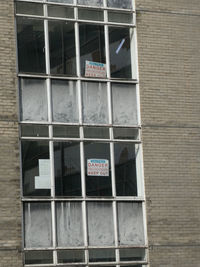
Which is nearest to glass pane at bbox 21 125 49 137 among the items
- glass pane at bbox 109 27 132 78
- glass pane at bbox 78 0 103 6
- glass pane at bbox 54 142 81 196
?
glass pane at bbox 54 142 81 196

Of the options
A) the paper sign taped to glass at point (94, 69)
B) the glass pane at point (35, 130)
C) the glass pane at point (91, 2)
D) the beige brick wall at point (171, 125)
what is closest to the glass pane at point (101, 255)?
the beige brick wall at point (171, 125)

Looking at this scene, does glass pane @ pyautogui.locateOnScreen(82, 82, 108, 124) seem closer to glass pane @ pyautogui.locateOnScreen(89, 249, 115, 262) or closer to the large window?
the large window

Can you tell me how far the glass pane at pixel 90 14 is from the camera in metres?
15.3

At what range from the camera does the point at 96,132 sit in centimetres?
1477

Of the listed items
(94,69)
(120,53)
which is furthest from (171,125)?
(94,69)

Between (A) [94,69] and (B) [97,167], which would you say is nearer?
(B) [97,167]

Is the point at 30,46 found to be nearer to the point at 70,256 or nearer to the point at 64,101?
the point at 64,101

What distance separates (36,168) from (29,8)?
3.64 meters

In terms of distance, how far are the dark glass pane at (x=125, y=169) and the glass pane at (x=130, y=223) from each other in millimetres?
287

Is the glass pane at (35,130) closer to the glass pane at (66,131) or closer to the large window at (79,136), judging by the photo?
the large window at (79,136)

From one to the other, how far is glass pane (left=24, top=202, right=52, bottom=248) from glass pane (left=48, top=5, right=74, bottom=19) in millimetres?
4319

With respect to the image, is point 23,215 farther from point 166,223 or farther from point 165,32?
point 165,32

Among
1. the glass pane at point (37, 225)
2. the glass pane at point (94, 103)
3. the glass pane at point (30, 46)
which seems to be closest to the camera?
the glass pane at point (37, 225)

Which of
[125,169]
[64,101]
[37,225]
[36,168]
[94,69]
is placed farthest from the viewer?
[94,69]
